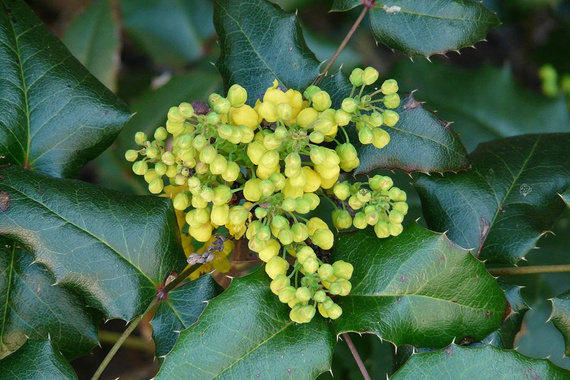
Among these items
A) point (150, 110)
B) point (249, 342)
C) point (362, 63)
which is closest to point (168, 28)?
point (150, 110)

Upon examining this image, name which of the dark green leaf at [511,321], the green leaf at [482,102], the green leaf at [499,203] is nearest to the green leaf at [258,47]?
the green leaf at [499,203]

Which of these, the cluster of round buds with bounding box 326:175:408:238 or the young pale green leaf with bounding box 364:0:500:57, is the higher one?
the young pale green leaf with bounding box 364:0:500:57

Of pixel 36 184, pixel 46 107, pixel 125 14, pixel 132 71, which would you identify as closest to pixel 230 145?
pixel 36 184

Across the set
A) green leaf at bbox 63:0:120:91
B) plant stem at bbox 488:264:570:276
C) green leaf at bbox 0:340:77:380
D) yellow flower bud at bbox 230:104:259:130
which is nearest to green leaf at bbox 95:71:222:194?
green leaf at bbox 63:0:120:91

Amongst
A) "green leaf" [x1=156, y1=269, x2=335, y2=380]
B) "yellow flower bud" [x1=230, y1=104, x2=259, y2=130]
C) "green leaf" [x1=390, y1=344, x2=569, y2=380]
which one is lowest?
"green leaf" [x1=390, y1=344, x2=569, y2=380]

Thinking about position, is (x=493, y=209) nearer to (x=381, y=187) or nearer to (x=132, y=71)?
(x=381, y=187)

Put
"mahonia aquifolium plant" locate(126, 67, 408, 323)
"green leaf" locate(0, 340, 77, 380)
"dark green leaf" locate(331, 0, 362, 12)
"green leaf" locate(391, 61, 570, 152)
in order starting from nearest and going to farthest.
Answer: "mahonia aquifolium plant" locate(126, 67, 408, 323) < "green leaf" locate(0, 340, 77, 380) < "dark green leaf" locate(331, 0, 362, 12) < "green leaf" locate(391, 61, 570, 152)

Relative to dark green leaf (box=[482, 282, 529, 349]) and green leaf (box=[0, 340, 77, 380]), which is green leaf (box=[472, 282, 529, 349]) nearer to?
dark green leaf (box=[482, 282, 529, 349])

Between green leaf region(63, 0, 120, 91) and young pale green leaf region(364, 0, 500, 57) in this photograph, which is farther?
green leaf region(63, 0, 120, 91)
